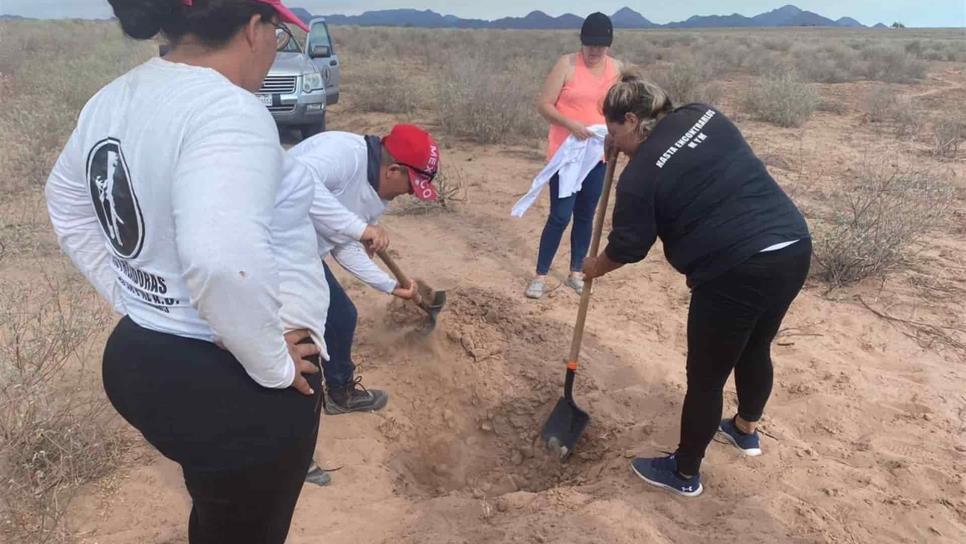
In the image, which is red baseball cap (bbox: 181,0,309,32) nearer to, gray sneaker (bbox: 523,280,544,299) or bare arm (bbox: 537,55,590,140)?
bare arm (bbox: 537,55,590,140)

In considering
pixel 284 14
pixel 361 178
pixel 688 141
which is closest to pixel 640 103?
pixel 688 141

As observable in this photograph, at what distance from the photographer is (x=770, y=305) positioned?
2.55m

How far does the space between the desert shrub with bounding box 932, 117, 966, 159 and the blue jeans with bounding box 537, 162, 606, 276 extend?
6.72m

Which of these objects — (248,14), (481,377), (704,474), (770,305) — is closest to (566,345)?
(481,377)

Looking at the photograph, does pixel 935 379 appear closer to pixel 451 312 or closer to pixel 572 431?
pixel 572 431

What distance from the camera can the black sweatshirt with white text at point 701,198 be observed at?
2.38 m

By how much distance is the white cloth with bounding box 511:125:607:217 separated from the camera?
443cm

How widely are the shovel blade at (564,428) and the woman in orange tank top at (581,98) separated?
160 centimetres

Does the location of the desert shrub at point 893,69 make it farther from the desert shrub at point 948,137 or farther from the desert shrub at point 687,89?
the desert shrub at point 948,137

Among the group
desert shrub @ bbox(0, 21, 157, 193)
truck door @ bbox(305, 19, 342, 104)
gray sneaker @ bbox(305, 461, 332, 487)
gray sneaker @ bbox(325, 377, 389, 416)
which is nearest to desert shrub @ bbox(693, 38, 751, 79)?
truck door @ bbox(305, 19, 342, 104)

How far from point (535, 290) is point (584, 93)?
1409 mm

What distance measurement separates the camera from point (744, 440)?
127 inches

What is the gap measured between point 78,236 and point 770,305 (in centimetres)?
227

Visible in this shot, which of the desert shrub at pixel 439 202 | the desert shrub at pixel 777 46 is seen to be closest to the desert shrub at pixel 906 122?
the desert shrub at pixel 439 202
